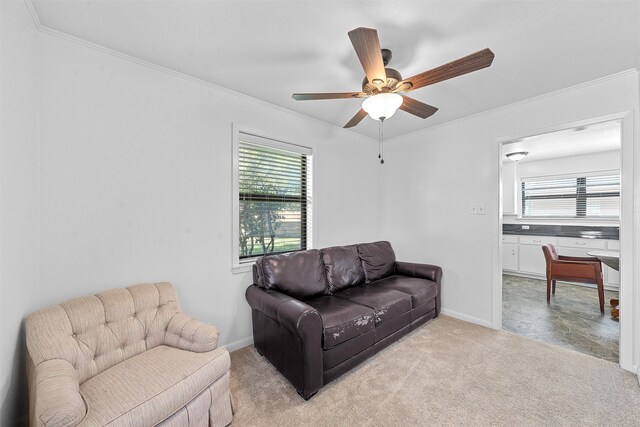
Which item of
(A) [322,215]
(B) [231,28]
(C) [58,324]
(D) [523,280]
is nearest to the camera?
(C) [58,324]

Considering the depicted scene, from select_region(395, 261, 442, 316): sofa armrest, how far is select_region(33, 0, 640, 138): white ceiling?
6.64 feet

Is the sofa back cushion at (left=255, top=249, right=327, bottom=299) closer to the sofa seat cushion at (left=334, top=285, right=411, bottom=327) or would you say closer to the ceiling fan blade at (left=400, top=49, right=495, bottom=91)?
the sofa seat cushion at (left=334, top=285, right=411, bottom=327)

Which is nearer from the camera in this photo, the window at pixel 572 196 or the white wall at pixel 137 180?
the white wall at pixel 137 180

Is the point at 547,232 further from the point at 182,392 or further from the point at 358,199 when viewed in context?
the point at 182,392

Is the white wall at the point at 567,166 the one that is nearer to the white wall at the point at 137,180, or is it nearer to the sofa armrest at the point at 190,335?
the white wall at the point at 137,180

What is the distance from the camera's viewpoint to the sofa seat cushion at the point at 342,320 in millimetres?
1847

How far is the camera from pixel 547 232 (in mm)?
4918

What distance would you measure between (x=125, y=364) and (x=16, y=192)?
3.57 ft

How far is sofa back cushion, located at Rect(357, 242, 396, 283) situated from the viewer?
3090mm

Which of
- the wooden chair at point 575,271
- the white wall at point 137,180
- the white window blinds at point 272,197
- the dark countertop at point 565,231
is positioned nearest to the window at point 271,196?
the white window blinds at point 272,197

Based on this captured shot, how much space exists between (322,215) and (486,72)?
214 centimetres

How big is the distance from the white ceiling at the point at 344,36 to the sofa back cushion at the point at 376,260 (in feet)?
6.20

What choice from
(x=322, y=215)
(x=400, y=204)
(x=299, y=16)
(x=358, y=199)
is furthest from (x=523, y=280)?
(x=299, y=16)

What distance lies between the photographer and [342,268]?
2.81 m
